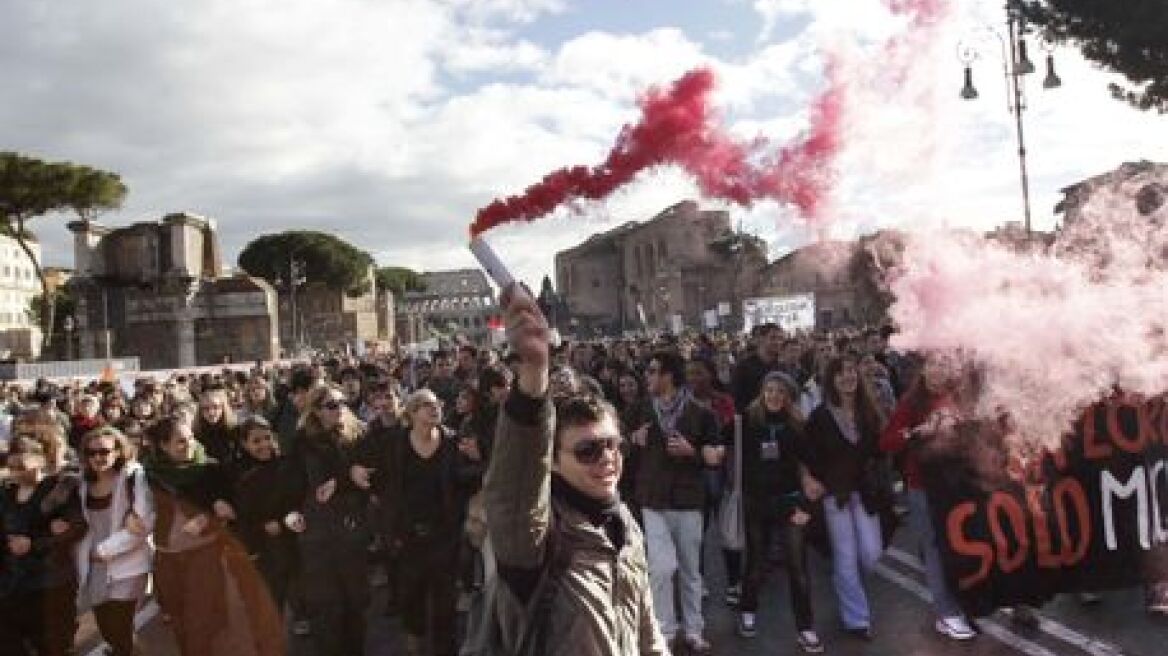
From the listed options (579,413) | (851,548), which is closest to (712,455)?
(851,548)

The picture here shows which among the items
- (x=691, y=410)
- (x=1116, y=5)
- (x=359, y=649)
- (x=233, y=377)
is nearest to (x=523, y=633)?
(x=359, y=649)

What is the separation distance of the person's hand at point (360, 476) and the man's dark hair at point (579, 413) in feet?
12.2

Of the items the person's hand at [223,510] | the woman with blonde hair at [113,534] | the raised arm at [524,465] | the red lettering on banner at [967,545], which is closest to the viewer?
the raised arm at [524,465]

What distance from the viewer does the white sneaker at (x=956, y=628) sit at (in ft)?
21.2

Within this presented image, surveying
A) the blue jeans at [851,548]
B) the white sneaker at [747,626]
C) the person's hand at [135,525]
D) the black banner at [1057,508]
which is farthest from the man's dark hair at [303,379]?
the black banner at [1057,508]

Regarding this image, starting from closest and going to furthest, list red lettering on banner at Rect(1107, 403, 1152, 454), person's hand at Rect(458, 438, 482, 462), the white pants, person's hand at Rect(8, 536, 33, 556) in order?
1. person's hand at Rect(8, 536, 33, 556)
2. red lettering on banner at Rect(1107, 403, 1152, 454)
3. the white pants
4. person's hand at Rect(458, 438, 482, 462)

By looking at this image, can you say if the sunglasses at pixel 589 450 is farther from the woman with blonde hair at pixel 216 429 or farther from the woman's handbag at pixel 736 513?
the woman with blonde hair at pixel 216 429

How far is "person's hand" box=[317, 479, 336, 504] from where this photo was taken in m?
6.14

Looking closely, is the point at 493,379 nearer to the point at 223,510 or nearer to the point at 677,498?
the point at 677,498

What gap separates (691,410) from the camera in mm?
6969

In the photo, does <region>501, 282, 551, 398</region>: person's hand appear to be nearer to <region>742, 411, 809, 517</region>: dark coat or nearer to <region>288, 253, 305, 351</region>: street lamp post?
<region>742, 411, 809, 517</region>: dark coat

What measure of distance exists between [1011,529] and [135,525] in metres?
4.96

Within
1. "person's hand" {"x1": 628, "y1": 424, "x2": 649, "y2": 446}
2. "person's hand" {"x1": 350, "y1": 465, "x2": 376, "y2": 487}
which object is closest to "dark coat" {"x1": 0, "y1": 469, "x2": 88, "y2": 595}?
"person's hand" {"x1": 350, "y1": 465, "x2": 376, "y2": 487}

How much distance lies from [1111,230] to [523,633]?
5140 mm
